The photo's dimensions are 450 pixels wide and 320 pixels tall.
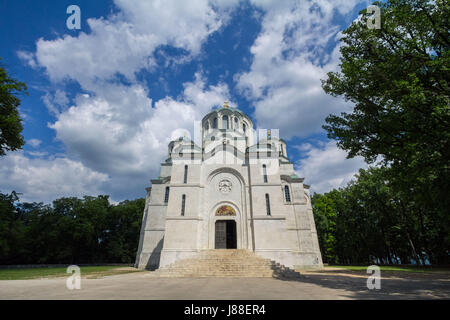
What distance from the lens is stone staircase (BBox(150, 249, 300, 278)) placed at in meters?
13.0

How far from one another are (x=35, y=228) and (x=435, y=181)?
4839 centimetres

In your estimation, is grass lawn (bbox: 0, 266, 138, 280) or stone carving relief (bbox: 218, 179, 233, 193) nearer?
grass lawn (bbox: 0, 266, 138, 280)

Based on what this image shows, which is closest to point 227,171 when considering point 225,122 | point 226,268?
point 225,122

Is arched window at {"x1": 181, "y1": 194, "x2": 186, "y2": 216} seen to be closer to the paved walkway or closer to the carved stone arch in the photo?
the carved stone arch

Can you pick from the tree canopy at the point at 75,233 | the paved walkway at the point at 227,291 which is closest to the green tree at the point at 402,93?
the paved walkway at the point at 227,291

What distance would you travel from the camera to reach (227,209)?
1966 cm

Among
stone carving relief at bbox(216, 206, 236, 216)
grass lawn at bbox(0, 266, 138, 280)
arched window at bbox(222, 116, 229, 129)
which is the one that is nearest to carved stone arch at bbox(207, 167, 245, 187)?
stone carving relief at bbox(216, 206, 236, 216)

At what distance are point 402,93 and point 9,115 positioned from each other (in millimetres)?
22371

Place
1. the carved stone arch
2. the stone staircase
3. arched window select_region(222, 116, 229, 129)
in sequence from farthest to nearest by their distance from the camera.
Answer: arched window select_region(222, 116, 229, 129)
the carved stone arch
the stone staircase

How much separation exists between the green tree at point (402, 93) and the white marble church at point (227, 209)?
10113mm

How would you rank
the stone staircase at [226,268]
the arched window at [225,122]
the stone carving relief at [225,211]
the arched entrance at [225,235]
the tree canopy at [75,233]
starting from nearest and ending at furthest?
the stone staircase at [226,268] → the arched entrance at [225,235] → the stone carving relief at [225,211] → the arched window at [225,122] → the tree canopy at [75,233]

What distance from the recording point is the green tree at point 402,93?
23.9ft

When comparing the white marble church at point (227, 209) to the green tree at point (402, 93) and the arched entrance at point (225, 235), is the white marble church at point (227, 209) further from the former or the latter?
the green tree at point (402, 93)

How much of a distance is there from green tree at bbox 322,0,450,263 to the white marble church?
10113 mm
